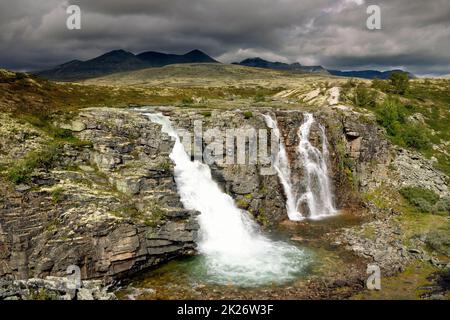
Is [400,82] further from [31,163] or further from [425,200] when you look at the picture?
[31,163]

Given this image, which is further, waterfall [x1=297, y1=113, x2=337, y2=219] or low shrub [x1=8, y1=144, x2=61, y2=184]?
waterfall [x1=297, y1=113, x2=337, y2=219]

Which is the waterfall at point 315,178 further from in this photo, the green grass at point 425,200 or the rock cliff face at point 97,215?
the rock cliff face at point 97,215

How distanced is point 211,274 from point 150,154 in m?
14.5

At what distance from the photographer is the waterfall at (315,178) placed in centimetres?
4378

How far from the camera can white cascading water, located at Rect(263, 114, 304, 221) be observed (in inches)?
1676

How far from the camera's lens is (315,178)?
149ft

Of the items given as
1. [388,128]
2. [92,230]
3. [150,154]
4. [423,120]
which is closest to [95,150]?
[150,154]

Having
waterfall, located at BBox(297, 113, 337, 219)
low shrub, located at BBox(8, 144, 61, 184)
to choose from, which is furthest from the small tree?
low shrub, located at BBox(8, 144, 61, 184)

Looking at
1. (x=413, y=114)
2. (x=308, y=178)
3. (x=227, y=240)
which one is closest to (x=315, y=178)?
(x=308, y=178)

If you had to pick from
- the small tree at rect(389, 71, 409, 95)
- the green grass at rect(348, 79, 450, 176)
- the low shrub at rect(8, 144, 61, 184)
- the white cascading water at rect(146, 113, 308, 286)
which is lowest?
the white cascading water at rect(146, 113, 308, 286)

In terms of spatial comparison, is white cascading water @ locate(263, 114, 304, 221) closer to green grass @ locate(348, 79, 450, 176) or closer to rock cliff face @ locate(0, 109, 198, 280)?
rock cliff face @ locate(0, 109, 198, 280)

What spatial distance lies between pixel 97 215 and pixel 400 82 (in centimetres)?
7765

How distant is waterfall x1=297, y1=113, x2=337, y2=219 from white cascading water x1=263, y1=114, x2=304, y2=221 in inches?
44.0
